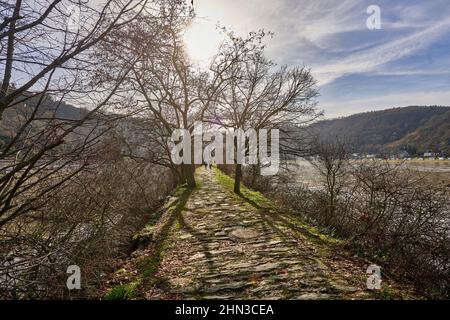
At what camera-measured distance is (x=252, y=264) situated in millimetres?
5215

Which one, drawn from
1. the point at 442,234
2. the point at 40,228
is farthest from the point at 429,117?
the point at 40,228

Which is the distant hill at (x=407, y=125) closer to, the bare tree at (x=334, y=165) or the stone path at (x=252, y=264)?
the bare tree at (x=334, y=165)

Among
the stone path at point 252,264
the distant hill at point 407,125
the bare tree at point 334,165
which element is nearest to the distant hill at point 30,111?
the stone path at point 252,264

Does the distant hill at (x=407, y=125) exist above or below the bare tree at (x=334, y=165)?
above

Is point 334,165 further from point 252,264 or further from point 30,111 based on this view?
point 30,111

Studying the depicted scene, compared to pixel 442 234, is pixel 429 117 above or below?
above

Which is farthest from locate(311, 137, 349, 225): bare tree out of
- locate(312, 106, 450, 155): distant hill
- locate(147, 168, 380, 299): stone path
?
locate(312, 106, 450, 155): distant hill

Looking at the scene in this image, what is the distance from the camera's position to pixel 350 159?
33.2 ft

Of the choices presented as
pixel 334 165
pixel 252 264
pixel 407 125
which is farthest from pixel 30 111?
pixel 407 125

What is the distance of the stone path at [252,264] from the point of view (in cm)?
423

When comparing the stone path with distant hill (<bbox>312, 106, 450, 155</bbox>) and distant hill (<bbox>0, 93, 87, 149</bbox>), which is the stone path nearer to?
distant hill (<bbox>0, 93, 87, 149</bbox>)
